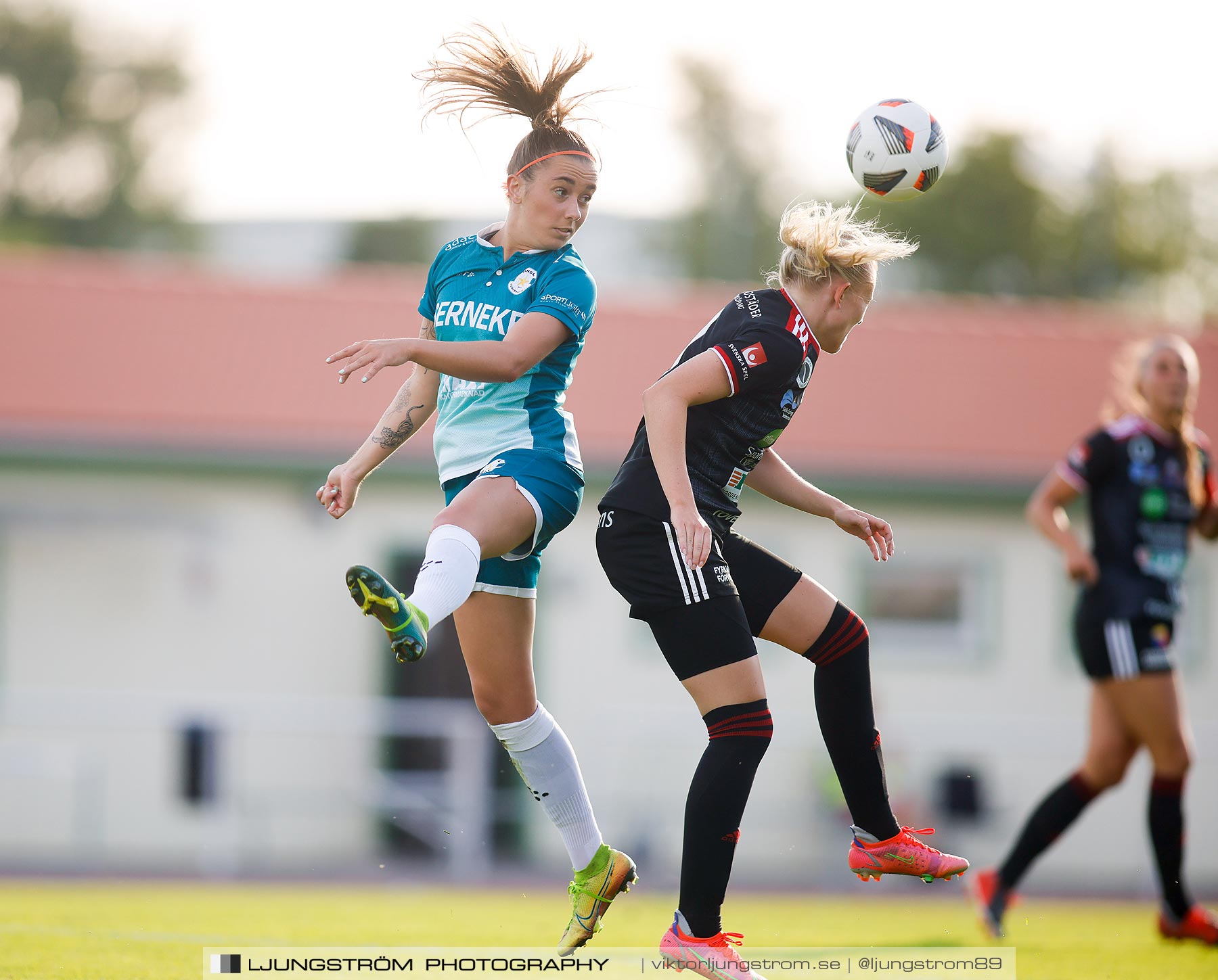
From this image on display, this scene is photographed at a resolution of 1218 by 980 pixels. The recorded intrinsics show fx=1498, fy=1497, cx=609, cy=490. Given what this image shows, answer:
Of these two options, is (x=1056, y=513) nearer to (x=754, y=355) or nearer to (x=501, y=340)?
(x=754, y=355)

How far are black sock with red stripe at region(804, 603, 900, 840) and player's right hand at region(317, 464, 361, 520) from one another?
1.56 metres

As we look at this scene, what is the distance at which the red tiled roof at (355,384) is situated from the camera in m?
14.4

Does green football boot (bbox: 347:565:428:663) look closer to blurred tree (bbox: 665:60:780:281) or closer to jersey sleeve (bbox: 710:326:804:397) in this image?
jersey sleeve (bbox: 710:326:804:397)

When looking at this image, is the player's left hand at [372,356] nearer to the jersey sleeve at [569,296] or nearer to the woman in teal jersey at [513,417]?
the woman in teal jersey at [513,417]

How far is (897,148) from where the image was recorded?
5.07 m

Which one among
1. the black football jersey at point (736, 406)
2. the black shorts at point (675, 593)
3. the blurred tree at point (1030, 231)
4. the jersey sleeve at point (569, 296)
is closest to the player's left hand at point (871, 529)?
the black football jersey at point (736, 406)

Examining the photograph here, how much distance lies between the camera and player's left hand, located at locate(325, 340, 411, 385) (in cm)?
404

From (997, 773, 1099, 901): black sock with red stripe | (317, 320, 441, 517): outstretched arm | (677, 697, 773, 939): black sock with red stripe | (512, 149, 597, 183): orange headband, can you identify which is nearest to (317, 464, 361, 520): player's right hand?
(317, 320, 441, 517): outstretched arm

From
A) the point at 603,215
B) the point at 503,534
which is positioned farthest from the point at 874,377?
the point at 603,215

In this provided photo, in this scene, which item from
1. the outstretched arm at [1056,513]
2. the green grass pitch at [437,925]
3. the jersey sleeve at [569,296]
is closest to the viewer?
the jersey sleeve at [569,296]

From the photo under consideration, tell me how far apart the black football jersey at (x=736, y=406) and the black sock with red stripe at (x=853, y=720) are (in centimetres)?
51

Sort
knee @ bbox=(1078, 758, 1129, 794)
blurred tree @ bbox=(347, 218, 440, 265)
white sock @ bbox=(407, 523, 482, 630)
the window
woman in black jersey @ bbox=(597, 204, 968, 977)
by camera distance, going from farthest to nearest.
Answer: blurred tree @ bbox=(347, 218, 440, 265)
the window
knee @ bbox=(1078, 758, 1129, 794)
woman in black jersey @ bbox=(597, 204, 968, 977)
white sock @ bbox=(407, 523, 482, 630)

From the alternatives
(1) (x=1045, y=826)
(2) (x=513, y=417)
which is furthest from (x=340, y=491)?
(1) (x=1045, y=826)

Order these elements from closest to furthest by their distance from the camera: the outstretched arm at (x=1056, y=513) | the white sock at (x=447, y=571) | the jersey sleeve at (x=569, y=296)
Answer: the white sock at (x=447, y=571) < the jersey sleeve at (x=569, y=296) < the outstretched arm at (x=1056, y=513)
